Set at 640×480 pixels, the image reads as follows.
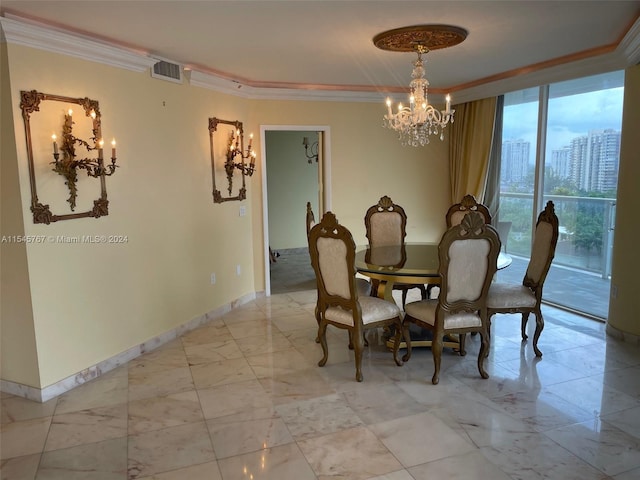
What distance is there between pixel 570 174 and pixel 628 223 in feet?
3.47

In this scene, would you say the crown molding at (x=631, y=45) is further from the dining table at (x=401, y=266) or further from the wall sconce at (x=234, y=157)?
the wall sconce at (x=234, y=157)

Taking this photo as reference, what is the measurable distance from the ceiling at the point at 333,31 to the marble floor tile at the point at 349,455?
2585mm

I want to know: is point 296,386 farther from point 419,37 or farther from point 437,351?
point 419,37

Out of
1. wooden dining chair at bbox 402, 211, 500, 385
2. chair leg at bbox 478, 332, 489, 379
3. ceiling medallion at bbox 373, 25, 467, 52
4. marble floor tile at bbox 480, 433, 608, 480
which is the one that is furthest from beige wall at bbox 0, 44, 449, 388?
marble floor tile at bbox 480, 433, 608, 480

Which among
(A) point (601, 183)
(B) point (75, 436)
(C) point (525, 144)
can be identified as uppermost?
(C) point (525, 144)

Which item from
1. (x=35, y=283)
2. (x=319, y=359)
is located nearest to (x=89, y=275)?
(x=35, y=283)

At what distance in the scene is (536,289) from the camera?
387 centimetres

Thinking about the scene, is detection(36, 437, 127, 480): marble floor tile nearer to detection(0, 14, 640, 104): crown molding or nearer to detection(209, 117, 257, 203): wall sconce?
detection(0, 14, 640, 104): crown molding

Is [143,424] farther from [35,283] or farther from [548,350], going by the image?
[548,350]

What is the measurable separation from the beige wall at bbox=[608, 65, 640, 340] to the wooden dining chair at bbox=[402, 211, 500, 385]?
1.61 metres

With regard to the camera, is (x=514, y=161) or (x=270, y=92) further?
(x=514, y=161)

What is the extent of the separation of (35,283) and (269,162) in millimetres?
5666

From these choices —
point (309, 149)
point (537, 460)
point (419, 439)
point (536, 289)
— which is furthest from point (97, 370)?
point (309, 149)

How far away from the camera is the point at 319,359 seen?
154 inches
